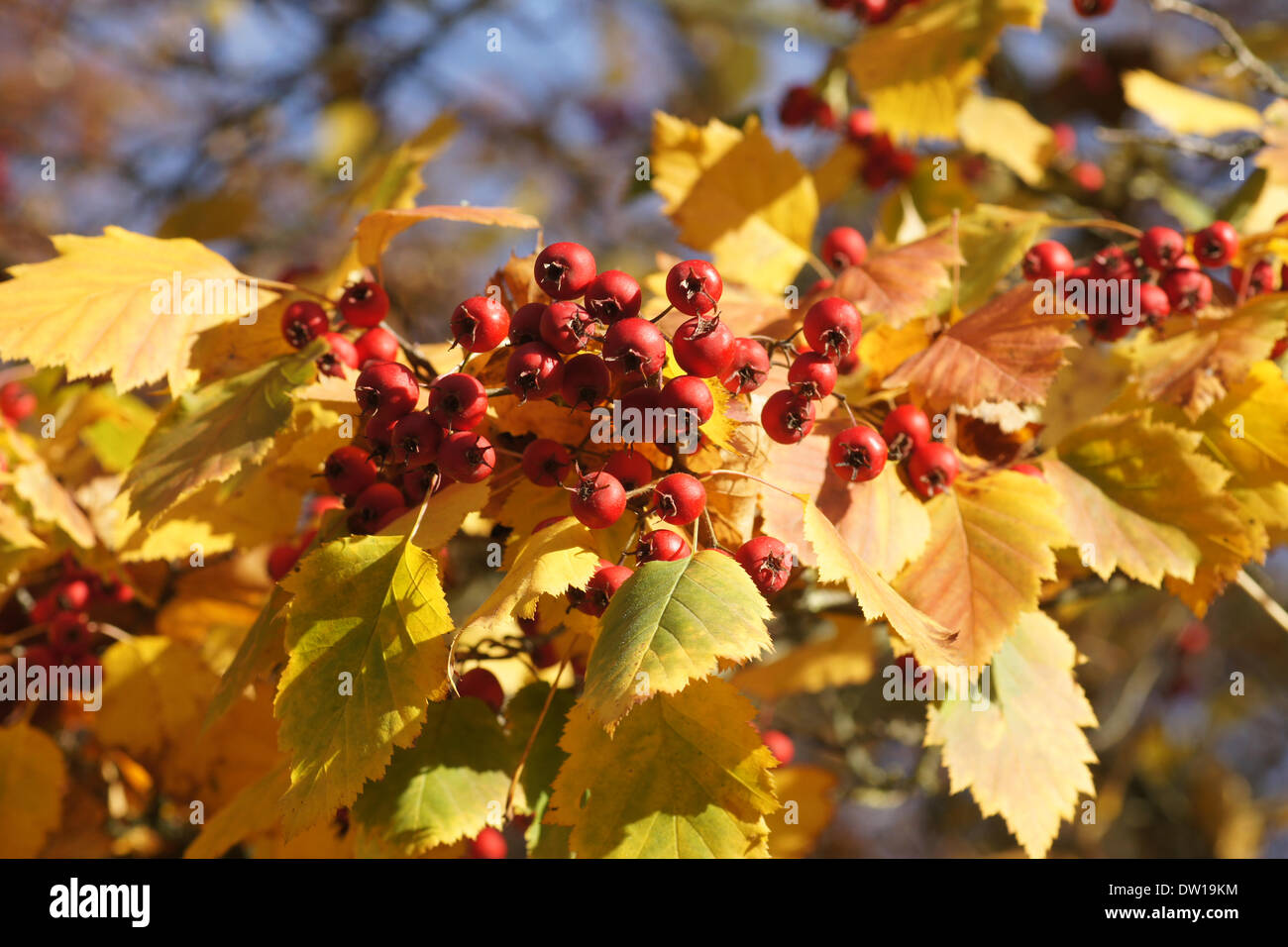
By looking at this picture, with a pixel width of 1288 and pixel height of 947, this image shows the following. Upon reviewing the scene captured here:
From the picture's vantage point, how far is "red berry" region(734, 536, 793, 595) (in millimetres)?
1249

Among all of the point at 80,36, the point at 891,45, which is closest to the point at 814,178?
the point at 891,45

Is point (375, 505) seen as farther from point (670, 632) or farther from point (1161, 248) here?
point (1161, 248)

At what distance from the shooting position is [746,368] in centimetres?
128

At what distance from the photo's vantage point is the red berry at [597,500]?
118 cm

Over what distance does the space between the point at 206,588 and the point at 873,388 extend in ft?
5.04

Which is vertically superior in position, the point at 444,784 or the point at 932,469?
the point at 932,469

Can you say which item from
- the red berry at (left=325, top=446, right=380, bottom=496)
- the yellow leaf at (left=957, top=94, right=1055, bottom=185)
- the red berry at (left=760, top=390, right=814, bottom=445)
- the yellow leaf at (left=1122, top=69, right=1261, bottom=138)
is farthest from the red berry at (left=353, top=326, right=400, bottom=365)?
the yellow leaf at (left=1122, top=69, right=1261, bottom=138)

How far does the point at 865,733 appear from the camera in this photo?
113 inches

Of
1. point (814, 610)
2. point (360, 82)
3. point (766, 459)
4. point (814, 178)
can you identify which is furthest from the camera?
point (360, 82)

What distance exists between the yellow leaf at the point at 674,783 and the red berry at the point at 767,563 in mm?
143

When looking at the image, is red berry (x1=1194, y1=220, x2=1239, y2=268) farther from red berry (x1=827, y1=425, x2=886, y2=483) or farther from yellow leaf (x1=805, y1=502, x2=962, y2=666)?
yellow leaf (x1=805, y1=502, x2=962, y2=666)

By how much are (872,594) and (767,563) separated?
0.14 m

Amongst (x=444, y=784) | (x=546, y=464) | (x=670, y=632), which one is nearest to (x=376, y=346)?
(x=546, y=464)
